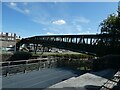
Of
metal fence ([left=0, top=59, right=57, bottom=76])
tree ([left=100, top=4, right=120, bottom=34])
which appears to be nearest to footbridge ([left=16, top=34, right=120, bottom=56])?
tree ([left=100, top=4, right=120, bottom=34])

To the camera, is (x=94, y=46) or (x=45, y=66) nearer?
(x=45, y=66)

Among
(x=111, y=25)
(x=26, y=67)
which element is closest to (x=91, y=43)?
(x=111, y=25)

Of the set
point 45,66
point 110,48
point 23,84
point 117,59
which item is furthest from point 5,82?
point 110,48

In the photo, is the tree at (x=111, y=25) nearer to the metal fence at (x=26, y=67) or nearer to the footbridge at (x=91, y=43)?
the footbridge at (x=91, y=43)

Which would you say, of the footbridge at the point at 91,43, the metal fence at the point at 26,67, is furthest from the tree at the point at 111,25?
the metal fence at the point at 26,67

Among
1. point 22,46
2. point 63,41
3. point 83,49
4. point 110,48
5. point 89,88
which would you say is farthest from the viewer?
point 22,46

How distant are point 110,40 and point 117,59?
17334mm

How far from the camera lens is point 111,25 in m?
44.0

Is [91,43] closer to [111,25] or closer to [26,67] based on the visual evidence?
[111,25]

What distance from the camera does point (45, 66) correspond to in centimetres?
2484

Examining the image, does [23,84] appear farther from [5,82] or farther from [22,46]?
[22,46]

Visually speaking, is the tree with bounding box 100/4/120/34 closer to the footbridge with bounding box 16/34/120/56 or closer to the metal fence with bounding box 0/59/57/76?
the footbridge with bounding box 16/34/120/56

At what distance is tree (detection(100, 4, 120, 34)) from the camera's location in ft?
132

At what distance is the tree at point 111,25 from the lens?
40369 millimetres
